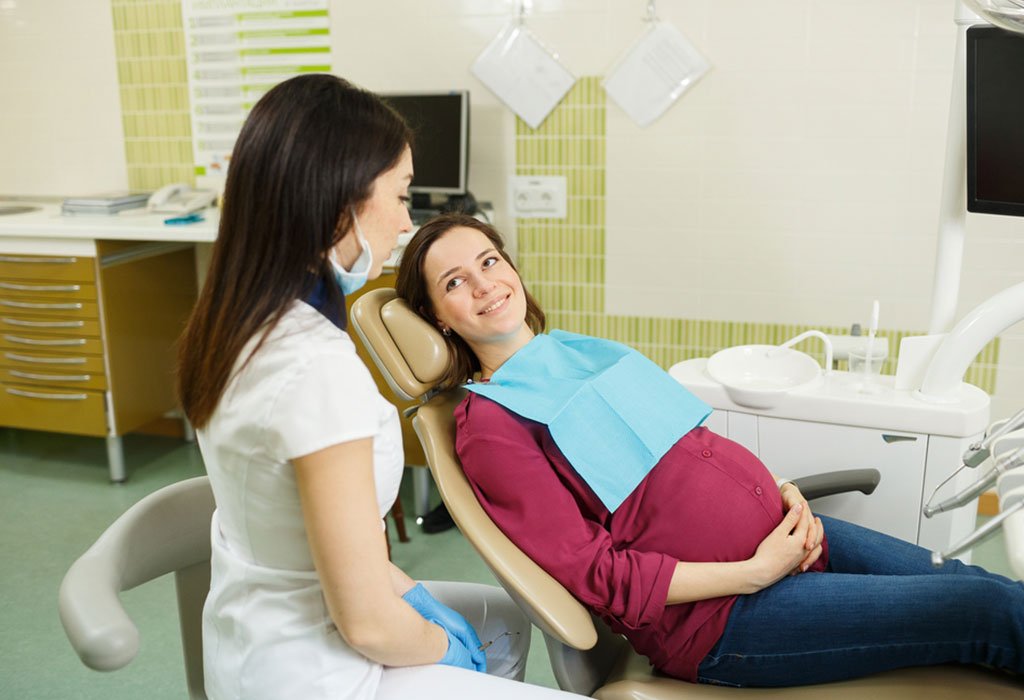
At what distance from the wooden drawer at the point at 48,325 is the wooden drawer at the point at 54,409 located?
8.3 inches

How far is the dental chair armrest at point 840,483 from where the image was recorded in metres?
1.78

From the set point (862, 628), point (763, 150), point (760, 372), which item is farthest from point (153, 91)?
point (862, 628)

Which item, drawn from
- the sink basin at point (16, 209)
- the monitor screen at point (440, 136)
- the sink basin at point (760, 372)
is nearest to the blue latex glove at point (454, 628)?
the sink basin at point (760, 372)

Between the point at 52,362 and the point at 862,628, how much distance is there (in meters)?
2.94

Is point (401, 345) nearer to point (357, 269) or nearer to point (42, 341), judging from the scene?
point (357, 269)

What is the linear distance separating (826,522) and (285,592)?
101 cm

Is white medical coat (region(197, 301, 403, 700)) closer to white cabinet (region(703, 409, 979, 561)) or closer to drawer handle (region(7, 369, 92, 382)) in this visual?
white cabinet (region(703, 409, 979, 561))

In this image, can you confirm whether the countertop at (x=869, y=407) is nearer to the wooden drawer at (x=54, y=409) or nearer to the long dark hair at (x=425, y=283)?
the long dark hair at (x=425, y=283)

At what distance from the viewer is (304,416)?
1.05 metres

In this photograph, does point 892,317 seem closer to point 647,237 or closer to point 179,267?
point 647,237

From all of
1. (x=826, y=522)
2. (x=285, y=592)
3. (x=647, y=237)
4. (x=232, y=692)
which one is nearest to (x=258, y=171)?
(x=285, y=592)

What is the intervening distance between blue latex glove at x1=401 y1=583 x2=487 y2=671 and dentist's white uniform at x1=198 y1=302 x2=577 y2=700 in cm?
8

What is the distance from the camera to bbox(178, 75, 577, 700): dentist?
1.07m

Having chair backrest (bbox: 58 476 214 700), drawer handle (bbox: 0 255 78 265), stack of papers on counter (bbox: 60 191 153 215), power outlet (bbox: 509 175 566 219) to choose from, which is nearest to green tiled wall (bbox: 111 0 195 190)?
stack of papers on counter (bbox: 60 191 153 215)
